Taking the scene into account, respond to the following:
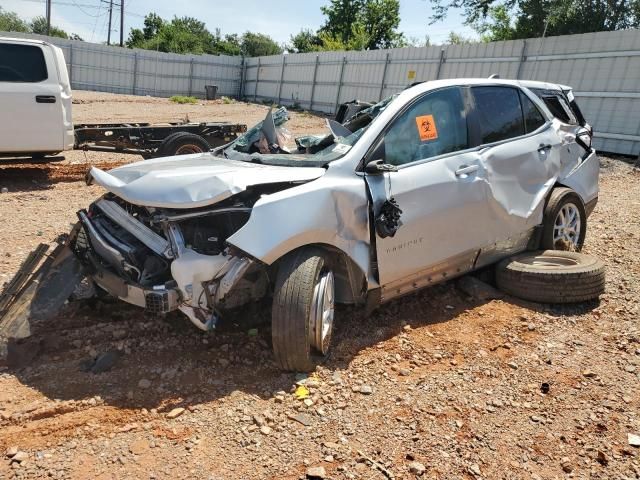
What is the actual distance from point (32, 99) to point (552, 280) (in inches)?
284

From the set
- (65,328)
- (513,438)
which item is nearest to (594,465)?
(513,438)

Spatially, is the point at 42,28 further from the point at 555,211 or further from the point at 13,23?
the point at 555,211

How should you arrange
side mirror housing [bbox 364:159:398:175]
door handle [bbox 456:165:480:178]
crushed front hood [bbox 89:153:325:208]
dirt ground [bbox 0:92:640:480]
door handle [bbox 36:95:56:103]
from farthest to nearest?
1. door handle [bbox 36:95:56:103]
2. door handle [bbox 456:165:480:178]
3. side mirror housing [bbox 364:159:398:175]
4. crushed front hood [bbox 89:153:325:208]
5. dirt ground [bbox 0:92:640:480]

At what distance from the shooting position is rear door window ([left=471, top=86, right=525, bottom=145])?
425 cm

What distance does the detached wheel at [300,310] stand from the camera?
3049mm

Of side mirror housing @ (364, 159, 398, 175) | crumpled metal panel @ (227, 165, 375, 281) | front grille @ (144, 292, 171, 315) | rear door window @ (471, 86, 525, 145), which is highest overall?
rear door window @ (471, 86, 525, 145)

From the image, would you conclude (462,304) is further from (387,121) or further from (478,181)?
(387,121)

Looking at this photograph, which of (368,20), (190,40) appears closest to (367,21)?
(368,20)

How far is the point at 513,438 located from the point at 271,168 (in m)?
2.16

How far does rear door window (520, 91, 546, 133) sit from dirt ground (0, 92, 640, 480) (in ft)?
5.35

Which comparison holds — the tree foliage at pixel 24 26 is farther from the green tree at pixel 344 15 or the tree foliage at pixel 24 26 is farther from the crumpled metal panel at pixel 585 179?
the crumpled metal panel at pixel 585 179

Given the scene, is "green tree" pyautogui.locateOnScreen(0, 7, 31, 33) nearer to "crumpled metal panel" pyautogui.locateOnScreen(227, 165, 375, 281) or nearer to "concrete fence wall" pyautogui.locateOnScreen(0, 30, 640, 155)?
"concrete fence wall" pyautogui.locateOnScreen(0, 30, 640, 155)

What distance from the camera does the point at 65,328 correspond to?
3.66 metres

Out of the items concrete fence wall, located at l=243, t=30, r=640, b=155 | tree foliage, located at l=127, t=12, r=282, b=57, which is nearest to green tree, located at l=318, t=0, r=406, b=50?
tree foliage, located at l=127, t=12, r=282, b=57
